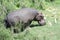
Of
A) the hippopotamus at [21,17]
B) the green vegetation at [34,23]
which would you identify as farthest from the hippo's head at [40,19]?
the green vegetation at [34,23]

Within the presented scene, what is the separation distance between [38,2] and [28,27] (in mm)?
2703

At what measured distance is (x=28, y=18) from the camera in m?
7.55

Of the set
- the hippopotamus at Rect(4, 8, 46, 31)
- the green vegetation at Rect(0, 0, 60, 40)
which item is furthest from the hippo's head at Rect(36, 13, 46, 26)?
the green vegetation at Rect(0, 0, 60, 40)

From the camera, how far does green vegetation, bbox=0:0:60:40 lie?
21.2ft

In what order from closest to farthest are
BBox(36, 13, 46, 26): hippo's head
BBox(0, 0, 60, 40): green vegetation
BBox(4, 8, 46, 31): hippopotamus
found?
1. BBox(0, 0, 60, 40): green vegetation
2. BBox(4, 8, 46, 31): hippopotamus
3. BBox(36, 13, 46, 26): hippo's head

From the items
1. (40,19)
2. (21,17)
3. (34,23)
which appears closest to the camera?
(21,17)

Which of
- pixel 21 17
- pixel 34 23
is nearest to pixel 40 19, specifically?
pixel 34 23

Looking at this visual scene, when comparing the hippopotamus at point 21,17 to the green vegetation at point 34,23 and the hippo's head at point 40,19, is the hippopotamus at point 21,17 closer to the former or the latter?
the hippo's head at point 40,19

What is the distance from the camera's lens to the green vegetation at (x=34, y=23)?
Result: 6.47 m

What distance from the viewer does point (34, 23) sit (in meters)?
8.31

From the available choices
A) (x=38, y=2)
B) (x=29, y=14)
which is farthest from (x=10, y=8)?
(x=38, y=2)

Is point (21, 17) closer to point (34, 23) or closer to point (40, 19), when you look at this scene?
point (40, 19)

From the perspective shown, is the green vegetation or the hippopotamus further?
the hippopotamus

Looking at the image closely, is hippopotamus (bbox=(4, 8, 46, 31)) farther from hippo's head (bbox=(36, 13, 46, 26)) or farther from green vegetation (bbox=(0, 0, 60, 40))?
green vegetation (bbox=(0, 0, 60, 40))
